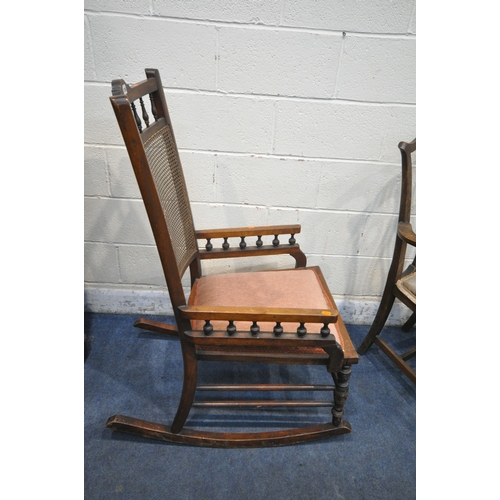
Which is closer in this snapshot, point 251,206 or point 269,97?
point 269,97

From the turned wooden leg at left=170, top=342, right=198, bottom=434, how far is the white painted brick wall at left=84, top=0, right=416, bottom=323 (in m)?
0.71

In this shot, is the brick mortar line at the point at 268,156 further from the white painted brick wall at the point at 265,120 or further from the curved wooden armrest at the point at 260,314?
the curved wooden armrest at the point at 260,314

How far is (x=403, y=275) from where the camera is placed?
1689 mm

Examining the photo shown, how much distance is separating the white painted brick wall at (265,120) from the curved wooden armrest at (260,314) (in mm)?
716

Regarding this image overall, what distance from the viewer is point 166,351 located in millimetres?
1816

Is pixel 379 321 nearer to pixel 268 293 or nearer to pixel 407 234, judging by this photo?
pixel 407 234

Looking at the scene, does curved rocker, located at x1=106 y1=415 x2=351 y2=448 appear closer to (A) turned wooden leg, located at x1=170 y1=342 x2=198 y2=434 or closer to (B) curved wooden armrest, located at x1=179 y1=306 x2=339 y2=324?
(A) turned wooden leg, located at x1=170 y1=342 x2=198 y2=434

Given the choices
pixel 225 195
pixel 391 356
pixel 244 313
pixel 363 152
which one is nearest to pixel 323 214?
pixel 363 152

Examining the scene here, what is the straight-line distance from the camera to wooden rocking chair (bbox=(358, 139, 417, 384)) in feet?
4.67

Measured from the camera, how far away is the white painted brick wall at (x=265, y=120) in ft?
4.59

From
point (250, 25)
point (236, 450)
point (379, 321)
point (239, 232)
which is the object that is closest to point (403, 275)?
point (379, 321)

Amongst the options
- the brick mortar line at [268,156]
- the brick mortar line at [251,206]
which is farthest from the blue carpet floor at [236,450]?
the brick mortar line at [268,156]

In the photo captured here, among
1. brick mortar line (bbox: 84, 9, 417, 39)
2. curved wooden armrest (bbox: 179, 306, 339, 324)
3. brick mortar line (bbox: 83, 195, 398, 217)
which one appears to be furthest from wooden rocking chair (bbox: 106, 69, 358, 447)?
brick mortar line (bbox: 84, 9, 417, 39)

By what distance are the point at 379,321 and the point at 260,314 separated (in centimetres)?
85
